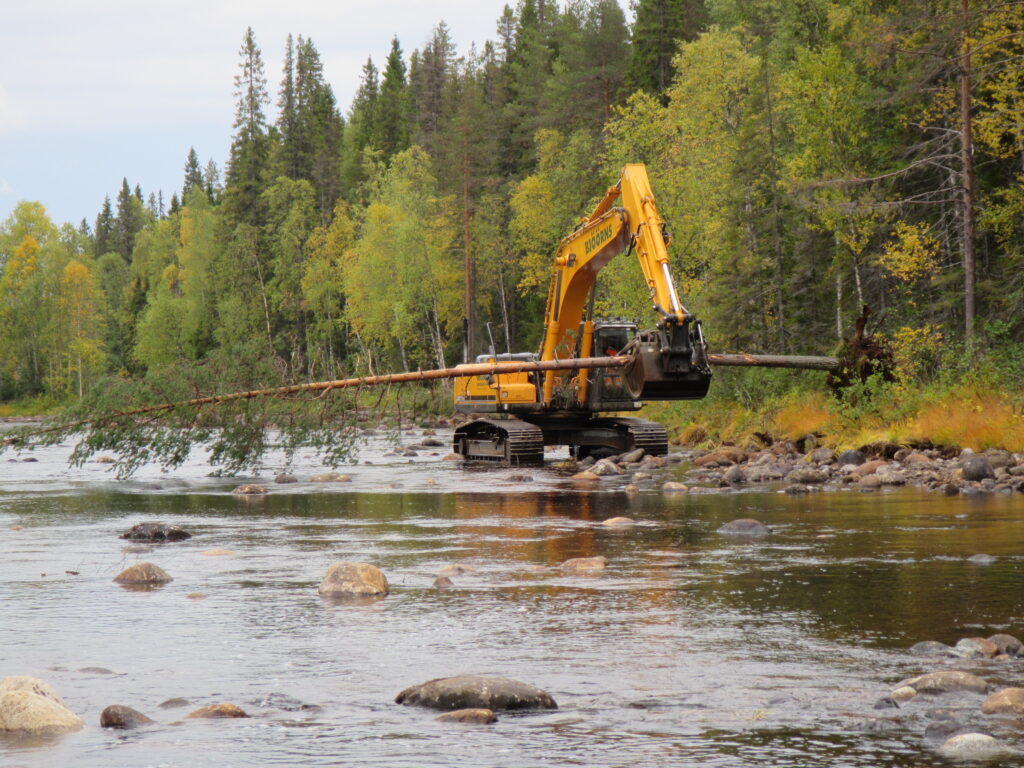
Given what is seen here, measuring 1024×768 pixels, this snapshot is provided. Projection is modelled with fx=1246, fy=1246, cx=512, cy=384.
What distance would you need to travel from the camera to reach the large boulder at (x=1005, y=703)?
6.39m

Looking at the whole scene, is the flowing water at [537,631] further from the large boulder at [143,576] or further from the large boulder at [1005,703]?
the large boulder at [143,576]

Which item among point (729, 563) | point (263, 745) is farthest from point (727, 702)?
point (729, 563)

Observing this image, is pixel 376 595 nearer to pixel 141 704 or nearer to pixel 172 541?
pixel 141 704

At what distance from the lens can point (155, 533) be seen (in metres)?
15.0

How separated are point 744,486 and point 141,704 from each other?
1528 centimetres

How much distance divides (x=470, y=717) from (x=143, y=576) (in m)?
5.94

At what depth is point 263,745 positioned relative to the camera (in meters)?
6.12

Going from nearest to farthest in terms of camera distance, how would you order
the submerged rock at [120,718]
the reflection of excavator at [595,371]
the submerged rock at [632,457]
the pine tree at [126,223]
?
the submerged rock at [120,718] → the reflection of excavator at [595,371] → the submerged rock at [632,457] → the pine tree at [126,223]

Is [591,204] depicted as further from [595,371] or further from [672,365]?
[672,365]

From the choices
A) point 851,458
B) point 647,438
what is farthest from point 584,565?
point 647,438

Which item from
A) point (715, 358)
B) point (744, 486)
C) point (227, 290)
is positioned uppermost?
point (227, 290)

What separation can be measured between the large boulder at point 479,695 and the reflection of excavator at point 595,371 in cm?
1284

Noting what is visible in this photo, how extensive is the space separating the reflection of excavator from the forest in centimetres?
374

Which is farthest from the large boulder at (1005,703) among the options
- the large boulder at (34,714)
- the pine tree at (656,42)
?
the pine tree at (656,42)
